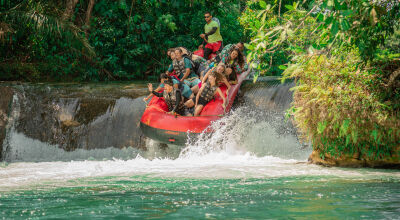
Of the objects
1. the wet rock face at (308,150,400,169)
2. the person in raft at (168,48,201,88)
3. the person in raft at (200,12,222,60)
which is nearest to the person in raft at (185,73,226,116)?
the person in raft at (168,48,201,88)

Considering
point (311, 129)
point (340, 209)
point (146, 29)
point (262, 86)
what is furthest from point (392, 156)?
point (146, 29)

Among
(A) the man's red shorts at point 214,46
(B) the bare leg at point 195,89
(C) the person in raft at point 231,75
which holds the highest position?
(A) the man's red shorts at point 214,46

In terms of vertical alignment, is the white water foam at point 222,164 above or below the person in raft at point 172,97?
below

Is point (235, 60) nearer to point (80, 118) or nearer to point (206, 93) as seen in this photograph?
point (206, 93)

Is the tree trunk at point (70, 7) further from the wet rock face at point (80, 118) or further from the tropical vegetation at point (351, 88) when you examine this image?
the tropical vegetation at point (351, 88)

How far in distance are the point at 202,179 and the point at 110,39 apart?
396 inches

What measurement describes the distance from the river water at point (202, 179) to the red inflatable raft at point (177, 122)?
0.70 feet

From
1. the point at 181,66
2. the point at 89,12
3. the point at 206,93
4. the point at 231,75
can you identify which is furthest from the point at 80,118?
the point at 89,12

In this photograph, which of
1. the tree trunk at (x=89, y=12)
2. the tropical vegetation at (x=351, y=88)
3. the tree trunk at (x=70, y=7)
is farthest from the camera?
the tree trunk at (x=89, y=12)

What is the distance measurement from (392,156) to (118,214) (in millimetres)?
4167

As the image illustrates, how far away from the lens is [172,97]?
9281 mm

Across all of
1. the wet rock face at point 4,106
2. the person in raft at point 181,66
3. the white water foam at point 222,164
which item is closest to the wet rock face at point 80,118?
the wet rock face at point 4,106

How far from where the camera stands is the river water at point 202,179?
14.0 feet

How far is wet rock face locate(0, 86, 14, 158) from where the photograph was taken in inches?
392
